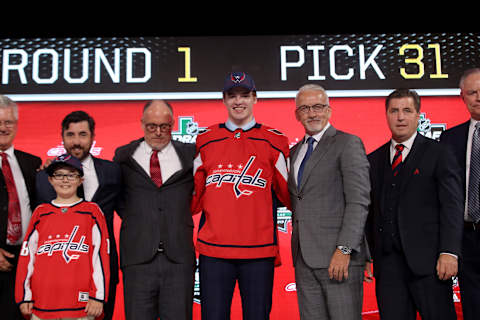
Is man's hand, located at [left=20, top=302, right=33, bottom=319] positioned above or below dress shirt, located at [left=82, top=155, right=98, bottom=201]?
below

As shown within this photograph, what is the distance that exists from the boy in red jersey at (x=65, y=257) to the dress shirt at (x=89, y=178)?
14 cm

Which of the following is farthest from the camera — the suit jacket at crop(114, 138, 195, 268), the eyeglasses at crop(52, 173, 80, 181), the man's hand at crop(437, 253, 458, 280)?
the suit jacket at crop(114, 138, 195, 268)

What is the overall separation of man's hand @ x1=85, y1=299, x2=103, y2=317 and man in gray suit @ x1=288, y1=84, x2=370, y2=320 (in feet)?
3.32

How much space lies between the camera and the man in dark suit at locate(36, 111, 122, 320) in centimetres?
254

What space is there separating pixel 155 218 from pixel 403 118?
4.73 ft

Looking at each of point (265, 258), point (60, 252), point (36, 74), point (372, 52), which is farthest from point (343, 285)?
point (36, 74)

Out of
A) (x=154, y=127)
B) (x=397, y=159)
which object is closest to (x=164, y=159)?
(x=154, y=127)

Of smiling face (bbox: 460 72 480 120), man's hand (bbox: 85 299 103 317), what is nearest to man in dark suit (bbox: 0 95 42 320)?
man's hand (bbox: 85 299 103 317)

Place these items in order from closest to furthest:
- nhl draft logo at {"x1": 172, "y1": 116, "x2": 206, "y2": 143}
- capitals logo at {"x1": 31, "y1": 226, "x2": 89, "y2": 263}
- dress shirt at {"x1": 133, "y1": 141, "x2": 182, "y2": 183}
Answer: capitals logo at {"x1": 31, "y1": 226, "x2": 89, "y2": 263} → dress shirt at {"x1": 133, "y1": 141, "x2": 182, "y2": 183} → nhl draft logo at {"x1": 172, "y1": 116, "x2": 206, "y2": 143}

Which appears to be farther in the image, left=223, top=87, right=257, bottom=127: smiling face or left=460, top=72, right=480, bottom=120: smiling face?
left=460, top=72, right=480, bottom=120: smiling face

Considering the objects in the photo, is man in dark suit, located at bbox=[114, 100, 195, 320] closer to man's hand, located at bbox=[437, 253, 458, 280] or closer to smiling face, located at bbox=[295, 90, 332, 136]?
smiling face, located at bbox=[295, 90, 332, 136]

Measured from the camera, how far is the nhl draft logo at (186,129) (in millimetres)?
4199

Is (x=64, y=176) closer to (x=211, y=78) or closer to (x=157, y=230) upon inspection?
(x=157, y=230)

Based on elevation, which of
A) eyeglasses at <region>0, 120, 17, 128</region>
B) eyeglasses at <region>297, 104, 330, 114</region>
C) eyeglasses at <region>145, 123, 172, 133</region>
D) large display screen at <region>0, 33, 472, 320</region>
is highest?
large display screen at <region>0, 33, 472, 320</region>
